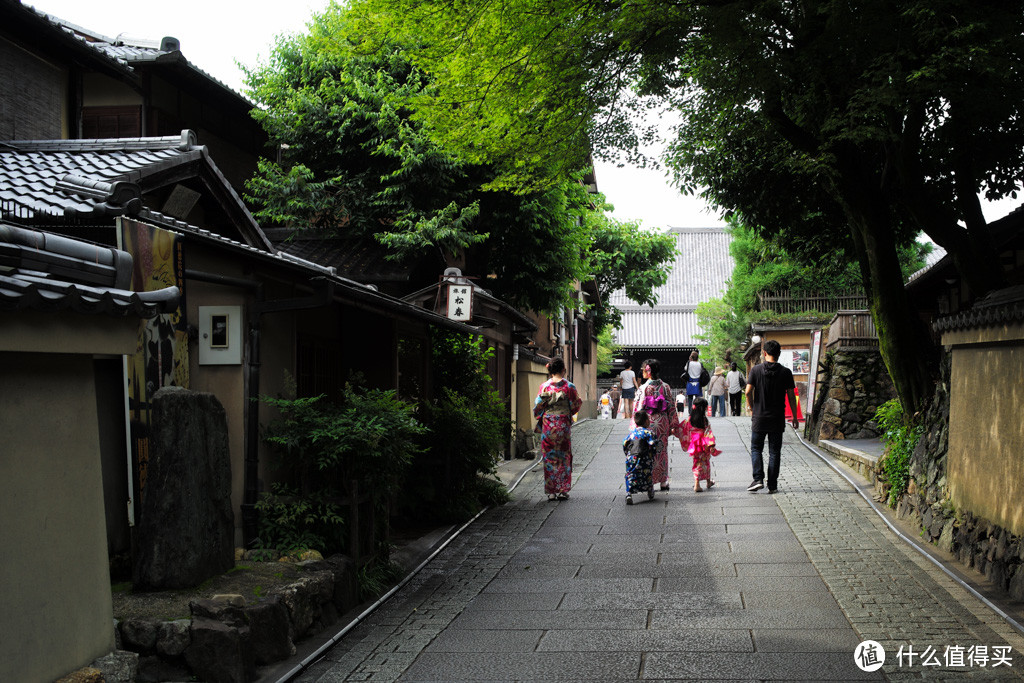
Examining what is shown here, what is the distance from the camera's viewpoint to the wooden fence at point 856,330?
20.2 m

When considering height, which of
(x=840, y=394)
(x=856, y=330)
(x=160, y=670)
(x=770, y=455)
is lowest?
(x=160, y=670)

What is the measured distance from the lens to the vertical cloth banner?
7172mm

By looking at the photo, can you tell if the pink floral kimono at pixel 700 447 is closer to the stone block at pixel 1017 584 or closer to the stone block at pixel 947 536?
the stone block at pixel 947 536

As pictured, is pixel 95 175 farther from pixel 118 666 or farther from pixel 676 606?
pixel 676 606

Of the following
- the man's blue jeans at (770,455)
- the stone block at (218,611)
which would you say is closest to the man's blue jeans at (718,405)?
Answer: the man's blue jeans at (770,455)

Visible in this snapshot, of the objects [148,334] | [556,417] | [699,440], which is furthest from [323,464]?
[699,440]

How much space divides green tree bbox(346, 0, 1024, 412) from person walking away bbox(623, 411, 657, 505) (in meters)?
3.39

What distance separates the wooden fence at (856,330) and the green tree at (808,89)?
306 inches

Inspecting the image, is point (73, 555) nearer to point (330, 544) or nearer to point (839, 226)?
point (330, 544)

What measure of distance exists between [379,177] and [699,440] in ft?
24.8

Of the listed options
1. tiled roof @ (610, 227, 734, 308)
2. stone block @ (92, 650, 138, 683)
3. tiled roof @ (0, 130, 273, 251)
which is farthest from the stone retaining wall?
tiled roof @ (610, 227, 734, 308)

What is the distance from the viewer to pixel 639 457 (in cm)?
1355

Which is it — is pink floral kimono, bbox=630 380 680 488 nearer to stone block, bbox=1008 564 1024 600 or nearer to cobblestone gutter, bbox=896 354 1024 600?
cobblestone gutter, bbox=896 354 1024 600

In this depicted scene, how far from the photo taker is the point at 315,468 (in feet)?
26.8
